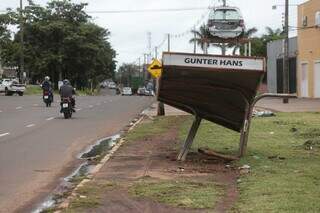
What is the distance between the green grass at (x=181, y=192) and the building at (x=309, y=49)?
43031 millimetres

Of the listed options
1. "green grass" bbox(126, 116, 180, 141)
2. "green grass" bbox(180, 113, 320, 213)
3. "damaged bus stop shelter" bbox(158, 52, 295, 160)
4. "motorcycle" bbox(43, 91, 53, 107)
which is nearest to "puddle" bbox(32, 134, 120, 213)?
"green grass" bbox(126, 116, 180, 141)

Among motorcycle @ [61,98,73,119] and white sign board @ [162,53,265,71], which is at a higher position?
white sign board @ [162,53,265,71]

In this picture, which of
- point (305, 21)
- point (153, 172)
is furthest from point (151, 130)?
point (305, 21)

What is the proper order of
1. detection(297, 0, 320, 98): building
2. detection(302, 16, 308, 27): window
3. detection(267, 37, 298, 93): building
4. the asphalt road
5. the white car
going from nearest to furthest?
the asphalt road
the white car
detection(297, 0, 320, 98): building
detection(302, 16, 308, 27): window
detection(267, 37, 298, 93): building

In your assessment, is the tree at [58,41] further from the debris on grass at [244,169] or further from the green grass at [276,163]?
the debris on grass at [244,169]

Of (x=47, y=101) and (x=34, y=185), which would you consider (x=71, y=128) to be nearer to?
(x=34, y=185)

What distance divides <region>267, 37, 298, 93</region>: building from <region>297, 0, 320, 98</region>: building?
9.15ft

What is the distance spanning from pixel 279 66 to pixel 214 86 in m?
53.4

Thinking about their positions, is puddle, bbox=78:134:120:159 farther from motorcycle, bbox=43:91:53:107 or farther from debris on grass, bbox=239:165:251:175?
motorcycle, bbox=43:91:53:107

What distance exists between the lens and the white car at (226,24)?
116 feet

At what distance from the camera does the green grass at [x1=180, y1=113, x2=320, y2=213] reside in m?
8.68

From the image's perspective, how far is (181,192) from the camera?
9.81 meters

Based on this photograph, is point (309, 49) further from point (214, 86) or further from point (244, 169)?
point (244, 169)

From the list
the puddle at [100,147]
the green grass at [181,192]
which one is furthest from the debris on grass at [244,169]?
the puddle at [100,147]
